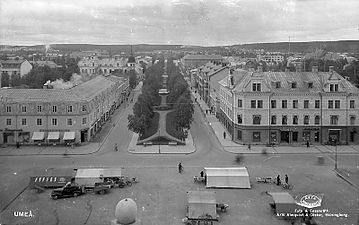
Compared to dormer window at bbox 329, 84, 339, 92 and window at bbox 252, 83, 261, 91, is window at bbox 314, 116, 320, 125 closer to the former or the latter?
dormer window at bbox 329, 84, 339, 92

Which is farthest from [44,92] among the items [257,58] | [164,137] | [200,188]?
[257,58]

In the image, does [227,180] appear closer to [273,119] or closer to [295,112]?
[273,119]

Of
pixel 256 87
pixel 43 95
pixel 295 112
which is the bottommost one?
pixel 295 112

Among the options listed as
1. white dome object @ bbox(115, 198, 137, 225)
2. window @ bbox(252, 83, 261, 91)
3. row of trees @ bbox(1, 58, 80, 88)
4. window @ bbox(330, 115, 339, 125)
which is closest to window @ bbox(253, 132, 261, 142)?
window @ bbox(252, 83, 261, 91)

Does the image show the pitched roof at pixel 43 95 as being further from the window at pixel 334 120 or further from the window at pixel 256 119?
the window at pixel 334 120

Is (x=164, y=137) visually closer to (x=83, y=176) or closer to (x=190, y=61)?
(x=83, y=176)

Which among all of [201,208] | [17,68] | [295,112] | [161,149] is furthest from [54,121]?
[17,68]
